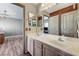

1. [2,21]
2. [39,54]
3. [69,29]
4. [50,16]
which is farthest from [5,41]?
[69,29]

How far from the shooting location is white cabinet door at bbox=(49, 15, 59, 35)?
5.18 ft

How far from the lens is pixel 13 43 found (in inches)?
62.6

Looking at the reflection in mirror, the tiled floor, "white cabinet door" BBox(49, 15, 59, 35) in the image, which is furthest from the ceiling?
the tiled floor

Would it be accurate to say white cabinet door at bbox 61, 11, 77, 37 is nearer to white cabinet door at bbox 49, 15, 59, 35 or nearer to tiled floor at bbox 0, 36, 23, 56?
white cabinet door at bbox 49, 15, 59, 35

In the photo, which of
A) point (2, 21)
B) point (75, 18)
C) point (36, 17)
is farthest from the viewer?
point (36, 17)

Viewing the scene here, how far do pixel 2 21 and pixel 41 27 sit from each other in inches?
29.3

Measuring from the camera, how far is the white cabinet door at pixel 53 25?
62.2 inches

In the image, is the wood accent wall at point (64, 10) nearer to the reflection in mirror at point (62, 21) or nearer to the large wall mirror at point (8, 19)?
the reflection in mirror at point (62, 21)

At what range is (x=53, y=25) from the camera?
5.29 feet

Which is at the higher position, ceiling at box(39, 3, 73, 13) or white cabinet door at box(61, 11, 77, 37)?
ceiling at box(39, 3, 73, 13)

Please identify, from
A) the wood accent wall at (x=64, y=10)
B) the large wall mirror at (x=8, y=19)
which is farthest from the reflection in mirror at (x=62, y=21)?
the large wall mirror at (x=8, y=19)

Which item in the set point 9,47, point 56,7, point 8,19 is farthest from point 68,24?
point 9,47

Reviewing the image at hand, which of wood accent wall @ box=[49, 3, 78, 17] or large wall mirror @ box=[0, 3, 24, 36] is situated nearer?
wood accent wall @ box=[49, 3, 78, 17]

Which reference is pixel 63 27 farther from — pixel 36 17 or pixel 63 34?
pixel 36 17
